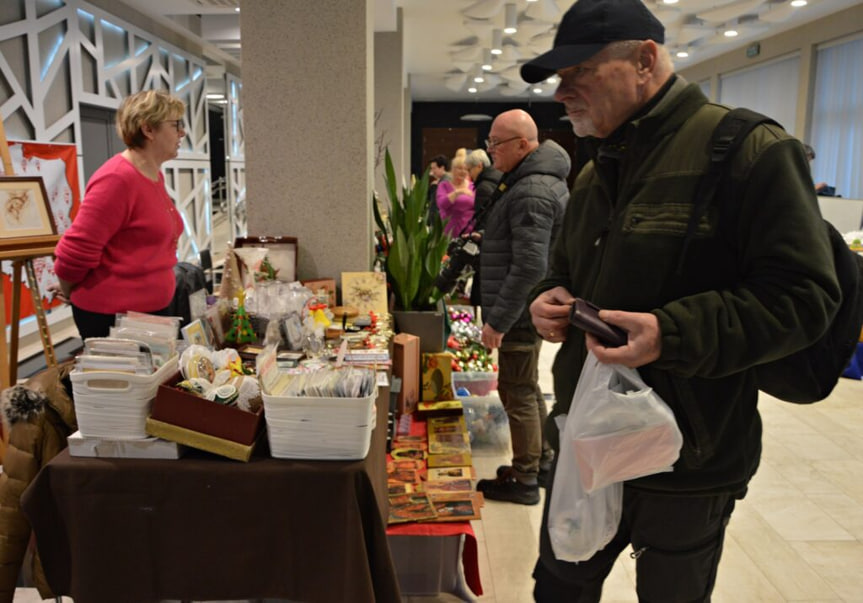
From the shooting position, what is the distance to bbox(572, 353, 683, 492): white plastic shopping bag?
123 centimetres

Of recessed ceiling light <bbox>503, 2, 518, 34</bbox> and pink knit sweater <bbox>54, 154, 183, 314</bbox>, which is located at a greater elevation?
recessed ceiling light <bbox>503, 2, 518, 34</bbox>

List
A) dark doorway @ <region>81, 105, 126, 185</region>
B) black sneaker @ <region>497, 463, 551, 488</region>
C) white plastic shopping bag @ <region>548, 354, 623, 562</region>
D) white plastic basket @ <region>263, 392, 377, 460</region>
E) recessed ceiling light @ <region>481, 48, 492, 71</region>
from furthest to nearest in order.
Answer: recessed ceiling light @ <region>481, 48, 492, 71</region> → dark doorway @ <region>81, 105, 126, 185</region> → black sneaker @ <region>497, 463, 551, 488</region> → white plastic basket @ <region>263, 392, 377, 460</region> → white plastic shopping bag @ <region>548, 354, 623, 562</region>

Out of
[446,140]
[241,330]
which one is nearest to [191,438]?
[241,330]

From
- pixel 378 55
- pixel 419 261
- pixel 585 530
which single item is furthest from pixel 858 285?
pixel 378 55

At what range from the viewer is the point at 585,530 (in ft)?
4.56

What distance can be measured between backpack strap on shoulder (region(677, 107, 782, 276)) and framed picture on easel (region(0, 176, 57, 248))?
2.72m

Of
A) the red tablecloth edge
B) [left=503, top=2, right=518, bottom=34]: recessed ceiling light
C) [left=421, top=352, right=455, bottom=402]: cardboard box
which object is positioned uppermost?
[left=503, top=2, right=518, bottom=34]: recessed ceiling light

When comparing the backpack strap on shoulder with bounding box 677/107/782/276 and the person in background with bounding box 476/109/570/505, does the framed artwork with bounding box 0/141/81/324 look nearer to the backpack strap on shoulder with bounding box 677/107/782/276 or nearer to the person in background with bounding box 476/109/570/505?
the person in background with bounding box 476/109/570/505

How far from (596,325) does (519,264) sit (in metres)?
1.56

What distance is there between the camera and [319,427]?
1560 millimetres

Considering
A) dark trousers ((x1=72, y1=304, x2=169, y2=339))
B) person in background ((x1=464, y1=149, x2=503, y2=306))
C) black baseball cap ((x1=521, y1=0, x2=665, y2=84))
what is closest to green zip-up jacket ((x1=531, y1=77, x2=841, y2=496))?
black baseball cap ((x1=521, y1=0, x2=665, y2=84))

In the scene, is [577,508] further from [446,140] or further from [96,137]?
[446,140]

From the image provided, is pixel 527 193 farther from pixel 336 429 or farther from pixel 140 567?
pixel 140 567

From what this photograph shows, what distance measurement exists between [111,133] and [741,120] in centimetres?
709
